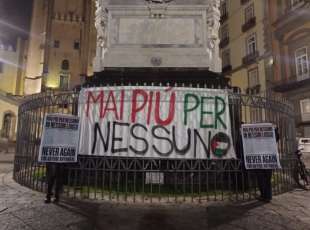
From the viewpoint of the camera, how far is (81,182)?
6.39m

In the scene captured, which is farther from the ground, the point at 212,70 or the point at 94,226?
the point at 212,70

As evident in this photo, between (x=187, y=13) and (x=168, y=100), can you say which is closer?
(x=168, y=100)

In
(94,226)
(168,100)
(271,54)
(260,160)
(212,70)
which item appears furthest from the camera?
(271,54)

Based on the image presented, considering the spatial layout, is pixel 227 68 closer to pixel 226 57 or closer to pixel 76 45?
pixel 226 57

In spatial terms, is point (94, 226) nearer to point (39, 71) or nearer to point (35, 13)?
point (39, 71)

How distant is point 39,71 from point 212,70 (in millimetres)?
46646

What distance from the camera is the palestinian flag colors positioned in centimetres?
631

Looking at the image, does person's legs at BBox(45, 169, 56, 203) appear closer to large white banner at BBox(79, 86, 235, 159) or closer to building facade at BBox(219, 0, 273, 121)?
large white banner at BBox(79, 86, 235, 159)

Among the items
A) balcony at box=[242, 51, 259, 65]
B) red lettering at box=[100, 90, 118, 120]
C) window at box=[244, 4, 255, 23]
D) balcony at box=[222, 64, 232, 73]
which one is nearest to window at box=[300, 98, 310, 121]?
balcony at box=[242, 51, 259, 65]

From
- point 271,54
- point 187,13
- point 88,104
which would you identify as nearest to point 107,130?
point 88,104

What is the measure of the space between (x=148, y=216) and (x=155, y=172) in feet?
4.70

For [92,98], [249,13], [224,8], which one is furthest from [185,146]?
[224,8]

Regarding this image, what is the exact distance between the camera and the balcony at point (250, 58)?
28.3 metres

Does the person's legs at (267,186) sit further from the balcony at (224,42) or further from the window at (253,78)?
the balcony at (224,42)
